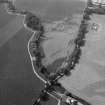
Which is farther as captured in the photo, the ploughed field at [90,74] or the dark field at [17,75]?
the ploughed field at [90,74]

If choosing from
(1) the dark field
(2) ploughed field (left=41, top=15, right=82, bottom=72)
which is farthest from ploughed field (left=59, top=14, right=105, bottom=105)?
(1) the dark field

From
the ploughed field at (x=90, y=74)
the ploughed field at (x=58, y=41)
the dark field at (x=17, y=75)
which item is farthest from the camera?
the ploughed field at (x=58, y=41)

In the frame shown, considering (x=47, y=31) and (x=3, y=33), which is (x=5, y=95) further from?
(x=47, y=31)

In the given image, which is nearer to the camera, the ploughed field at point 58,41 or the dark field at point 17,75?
the dark field at point 17,75

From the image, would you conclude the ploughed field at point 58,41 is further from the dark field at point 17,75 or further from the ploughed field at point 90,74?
the dark field at point 17,75

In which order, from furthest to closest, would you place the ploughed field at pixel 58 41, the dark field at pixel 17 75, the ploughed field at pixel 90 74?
the ploughed field at pixel 58 41 < the ploughed field at pixel 90 74 < the dark field at pixel 17 75

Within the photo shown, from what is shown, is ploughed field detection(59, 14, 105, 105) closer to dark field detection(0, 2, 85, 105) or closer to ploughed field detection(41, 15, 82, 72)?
ploughed field detection(41, 15, 82, 72)

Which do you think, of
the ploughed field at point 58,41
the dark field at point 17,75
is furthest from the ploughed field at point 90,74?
the dark field at point 17,75
